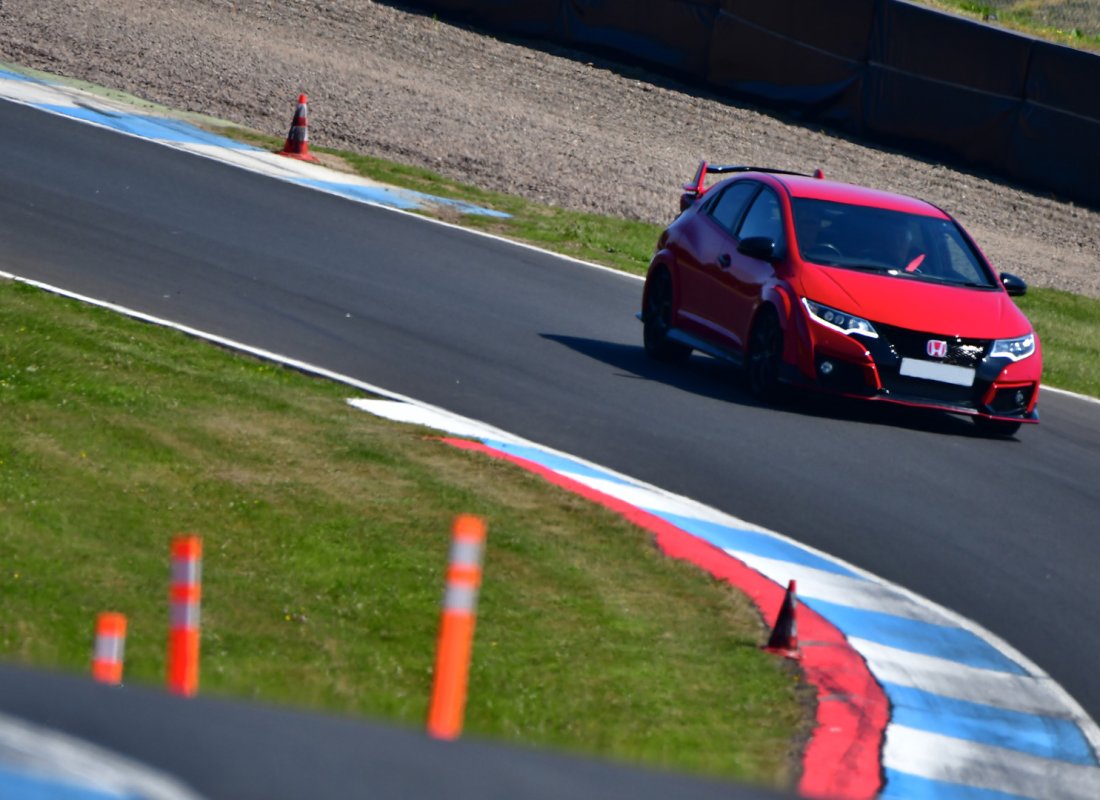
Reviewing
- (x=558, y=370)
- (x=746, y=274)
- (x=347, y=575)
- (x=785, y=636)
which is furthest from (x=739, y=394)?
(x=347, y=575)

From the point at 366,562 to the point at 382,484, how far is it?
4.09 ft

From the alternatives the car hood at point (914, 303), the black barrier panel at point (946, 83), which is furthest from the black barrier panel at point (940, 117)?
the car hood at point (914, 303)

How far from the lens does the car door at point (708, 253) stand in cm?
1327

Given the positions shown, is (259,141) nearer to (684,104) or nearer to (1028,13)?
(684,104)

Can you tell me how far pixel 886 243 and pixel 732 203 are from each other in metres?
1.36

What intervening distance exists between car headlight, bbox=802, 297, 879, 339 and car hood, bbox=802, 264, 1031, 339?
0.04 m

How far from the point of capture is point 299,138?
66.7 ft

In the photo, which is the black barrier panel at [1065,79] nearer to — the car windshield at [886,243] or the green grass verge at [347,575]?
the car windshield at [886,243]

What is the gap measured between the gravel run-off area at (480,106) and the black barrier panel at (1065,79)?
147 cm

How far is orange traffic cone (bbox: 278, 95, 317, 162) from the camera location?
2020 centimetres

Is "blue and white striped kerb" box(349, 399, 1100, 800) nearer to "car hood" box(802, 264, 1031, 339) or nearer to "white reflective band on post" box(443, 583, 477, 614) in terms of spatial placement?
"white reflective band on post" box(443, 583, 477, 614)

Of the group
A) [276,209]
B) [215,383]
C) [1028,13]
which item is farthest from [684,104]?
[215,383]

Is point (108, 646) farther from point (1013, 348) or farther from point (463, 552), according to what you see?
point (1013, 348)

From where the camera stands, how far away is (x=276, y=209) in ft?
56.1
